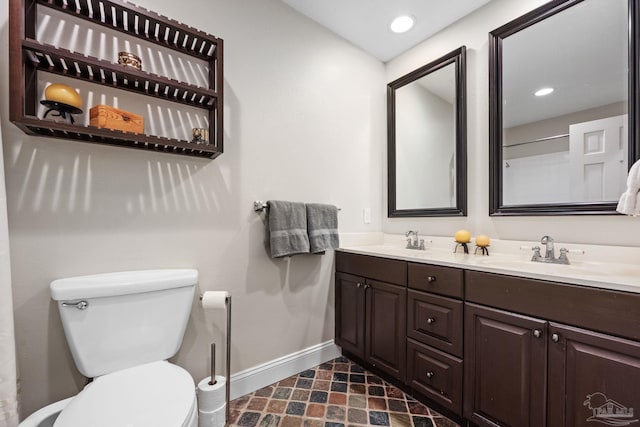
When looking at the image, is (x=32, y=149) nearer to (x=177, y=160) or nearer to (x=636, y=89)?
(x=177, y=160)

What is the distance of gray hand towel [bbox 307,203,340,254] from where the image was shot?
1792 millimetres

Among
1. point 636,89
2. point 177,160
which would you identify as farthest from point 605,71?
point 177,160

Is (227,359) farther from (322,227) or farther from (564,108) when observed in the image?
(564,108)

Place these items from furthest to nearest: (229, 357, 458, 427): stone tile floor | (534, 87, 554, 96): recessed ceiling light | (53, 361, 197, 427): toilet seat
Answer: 1. (534, 87, 554, 96): recessed ceiling light
2. (229, 357, 458, 427): stone tile floor
3. (53, 361, 197, 427): toilet seat

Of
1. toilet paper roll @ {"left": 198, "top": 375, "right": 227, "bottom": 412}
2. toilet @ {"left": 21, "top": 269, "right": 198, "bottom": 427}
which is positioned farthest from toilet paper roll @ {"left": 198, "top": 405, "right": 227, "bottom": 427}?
toilet @ {"left": 21, "top": 269, "right": 198, "bottom": 427}

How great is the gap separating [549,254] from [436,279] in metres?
0.60

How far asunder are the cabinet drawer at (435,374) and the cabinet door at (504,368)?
4cm

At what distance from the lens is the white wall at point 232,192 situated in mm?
1103

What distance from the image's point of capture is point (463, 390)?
130 centimetres

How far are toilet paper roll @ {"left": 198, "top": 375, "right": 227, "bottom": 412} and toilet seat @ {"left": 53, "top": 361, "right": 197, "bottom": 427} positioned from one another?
12.3 inches

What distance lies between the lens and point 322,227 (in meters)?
1.85

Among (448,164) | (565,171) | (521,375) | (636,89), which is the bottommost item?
(521,375)

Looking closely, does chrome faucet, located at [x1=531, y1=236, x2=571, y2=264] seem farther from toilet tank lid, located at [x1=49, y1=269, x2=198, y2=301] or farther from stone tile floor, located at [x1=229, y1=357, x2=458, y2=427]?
toilet tank lid, located at [x1=49, y1=269, x2=198, y2=301]

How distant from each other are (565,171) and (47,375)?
102 inches
